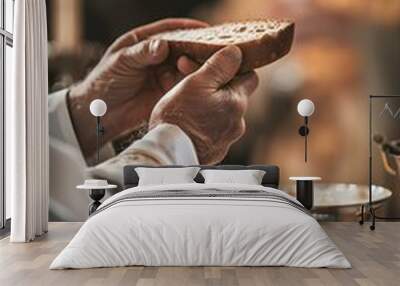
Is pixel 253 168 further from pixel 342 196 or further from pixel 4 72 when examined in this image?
pixel 4 72

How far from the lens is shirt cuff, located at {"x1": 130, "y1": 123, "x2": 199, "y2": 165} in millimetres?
8258

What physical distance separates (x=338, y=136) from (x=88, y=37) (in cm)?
355

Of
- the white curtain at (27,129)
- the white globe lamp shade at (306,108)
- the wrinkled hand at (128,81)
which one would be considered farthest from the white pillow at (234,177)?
the white curtain at (27,129)

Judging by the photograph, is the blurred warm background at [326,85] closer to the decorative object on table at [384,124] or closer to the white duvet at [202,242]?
the decorative object on table at [384,124]

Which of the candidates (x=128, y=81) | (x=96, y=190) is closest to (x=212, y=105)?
(x=128, y=81)

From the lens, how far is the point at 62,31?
333 inches

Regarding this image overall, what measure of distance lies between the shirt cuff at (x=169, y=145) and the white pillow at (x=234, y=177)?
31.4 inches

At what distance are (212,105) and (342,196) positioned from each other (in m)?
2.08

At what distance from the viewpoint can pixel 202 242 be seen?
5051 millimetres

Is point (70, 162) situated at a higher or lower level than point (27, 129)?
lower

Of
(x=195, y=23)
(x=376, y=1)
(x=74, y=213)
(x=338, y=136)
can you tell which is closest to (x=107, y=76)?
(x=195, y=23)

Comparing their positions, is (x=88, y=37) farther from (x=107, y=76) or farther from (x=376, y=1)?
(x=376, y=1)

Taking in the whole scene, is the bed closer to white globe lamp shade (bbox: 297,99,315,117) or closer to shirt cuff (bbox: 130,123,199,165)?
white globe lamp shade (bbox: 297,99,315,117)

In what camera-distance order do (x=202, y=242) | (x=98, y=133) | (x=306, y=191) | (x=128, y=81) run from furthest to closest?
(x=128, y=81) → (x=98, y=133) → (x=306, y=191) → (x=202, y=242)
